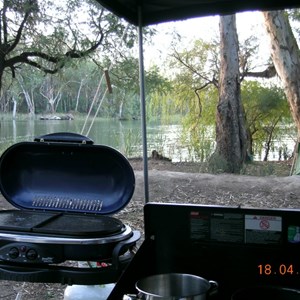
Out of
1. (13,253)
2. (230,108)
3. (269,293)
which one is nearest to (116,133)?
(230,108)

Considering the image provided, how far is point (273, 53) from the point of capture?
4.71m

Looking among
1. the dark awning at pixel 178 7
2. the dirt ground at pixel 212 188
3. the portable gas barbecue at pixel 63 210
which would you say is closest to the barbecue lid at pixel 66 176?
the portable gas barbecue at pixel 63 210

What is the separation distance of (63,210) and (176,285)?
1.39ft

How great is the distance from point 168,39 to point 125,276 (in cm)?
363

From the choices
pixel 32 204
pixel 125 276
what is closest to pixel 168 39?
pixel 32 204

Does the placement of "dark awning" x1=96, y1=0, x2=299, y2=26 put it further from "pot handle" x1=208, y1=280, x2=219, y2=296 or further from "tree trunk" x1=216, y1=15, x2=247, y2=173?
"tree trunk" x1=216, y1=15, x2=247, y2=173

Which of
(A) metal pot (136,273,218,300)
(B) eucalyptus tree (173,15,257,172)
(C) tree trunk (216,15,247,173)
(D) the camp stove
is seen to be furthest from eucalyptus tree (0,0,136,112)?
(A) metal pot (136,273,218,300)

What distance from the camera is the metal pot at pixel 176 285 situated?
98 centimetres

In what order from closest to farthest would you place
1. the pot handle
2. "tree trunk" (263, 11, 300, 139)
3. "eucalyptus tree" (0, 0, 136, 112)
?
the pot handle
"eucalyptus tree" (0, 0, 136, 112)
"tree trunk" (263, 11, 300, 139)

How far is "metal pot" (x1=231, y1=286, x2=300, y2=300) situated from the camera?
38.5 inches

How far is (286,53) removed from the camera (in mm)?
4590

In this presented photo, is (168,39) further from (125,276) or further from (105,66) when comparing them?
(125,276)

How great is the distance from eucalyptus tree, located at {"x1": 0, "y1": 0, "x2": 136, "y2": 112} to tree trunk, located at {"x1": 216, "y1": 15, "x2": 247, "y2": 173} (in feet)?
6.12

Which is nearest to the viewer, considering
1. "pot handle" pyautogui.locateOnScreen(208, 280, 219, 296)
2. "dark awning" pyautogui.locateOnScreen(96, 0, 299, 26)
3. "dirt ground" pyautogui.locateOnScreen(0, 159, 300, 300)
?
"pot handle" pyautogui.locateOnScreen(208, 280, 219, 296)
